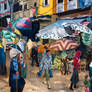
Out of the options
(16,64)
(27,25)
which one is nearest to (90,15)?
(27,25)

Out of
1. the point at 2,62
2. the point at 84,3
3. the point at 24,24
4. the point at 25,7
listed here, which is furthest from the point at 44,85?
the point at 25,7

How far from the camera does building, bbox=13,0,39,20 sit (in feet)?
56.1

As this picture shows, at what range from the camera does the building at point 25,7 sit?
17097mm

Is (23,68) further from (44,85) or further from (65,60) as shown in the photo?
(65,60)

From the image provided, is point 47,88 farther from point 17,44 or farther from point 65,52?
point 17,44

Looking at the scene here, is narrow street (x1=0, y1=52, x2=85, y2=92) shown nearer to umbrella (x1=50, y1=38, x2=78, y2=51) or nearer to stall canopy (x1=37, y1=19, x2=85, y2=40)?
umbrella (x1=50, y1=38, x2=78, y2=51)

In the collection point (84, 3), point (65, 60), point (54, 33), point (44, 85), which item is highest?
point (84, 3)

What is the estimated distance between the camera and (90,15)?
12.5 meters

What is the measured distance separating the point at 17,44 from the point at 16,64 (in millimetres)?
6124

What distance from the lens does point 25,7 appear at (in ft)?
60.7

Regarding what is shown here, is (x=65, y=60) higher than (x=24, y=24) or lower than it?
lower

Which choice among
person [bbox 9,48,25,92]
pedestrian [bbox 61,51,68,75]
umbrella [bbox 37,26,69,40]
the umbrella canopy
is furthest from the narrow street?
the umbrella canopy

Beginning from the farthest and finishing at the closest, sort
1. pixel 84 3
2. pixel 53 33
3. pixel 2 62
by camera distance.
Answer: pixel 84 3 < pixel 53 33 < pixel 2 62

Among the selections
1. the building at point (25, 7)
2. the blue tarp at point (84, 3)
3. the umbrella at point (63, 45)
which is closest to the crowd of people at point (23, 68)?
the umbrella at point (63, 45)
